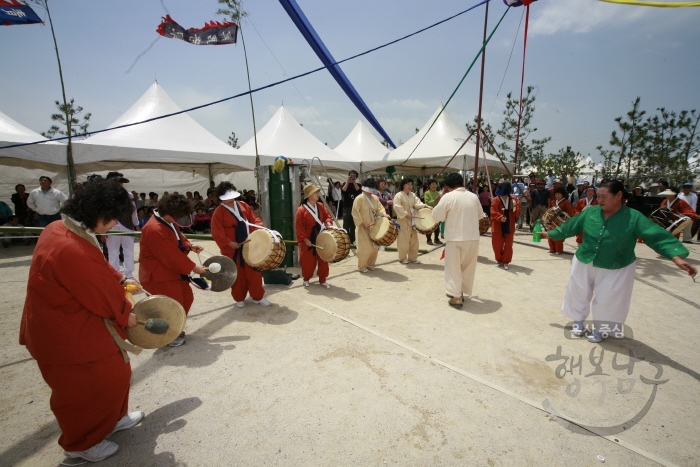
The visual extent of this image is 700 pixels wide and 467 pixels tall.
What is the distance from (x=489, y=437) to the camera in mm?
2279

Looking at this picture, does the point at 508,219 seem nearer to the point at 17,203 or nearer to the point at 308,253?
the point at 308,253

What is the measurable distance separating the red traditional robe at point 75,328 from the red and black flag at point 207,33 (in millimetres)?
6543

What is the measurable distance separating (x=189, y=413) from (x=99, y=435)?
59cm

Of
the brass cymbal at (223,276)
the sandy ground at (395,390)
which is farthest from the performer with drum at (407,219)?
the brass cymbal at (223,276)

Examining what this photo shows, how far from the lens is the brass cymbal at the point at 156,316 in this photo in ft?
7.37

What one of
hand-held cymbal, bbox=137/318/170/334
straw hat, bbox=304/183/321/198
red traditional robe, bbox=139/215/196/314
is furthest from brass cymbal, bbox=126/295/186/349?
straw hat, bbox=304/183/321/198

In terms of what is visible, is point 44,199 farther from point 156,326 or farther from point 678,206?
point 678,206

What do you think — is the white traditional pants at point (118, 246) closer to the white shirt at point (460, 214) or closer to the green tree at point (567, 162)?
the white shirt at point (460, 214)

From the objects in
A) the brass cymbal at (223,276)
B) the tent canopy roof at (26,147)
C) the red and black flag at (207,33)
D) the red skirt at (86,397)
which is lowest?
the red skirt at (86,397)

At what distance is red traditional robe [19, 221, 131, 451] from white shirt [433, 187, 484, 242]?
12.3ft

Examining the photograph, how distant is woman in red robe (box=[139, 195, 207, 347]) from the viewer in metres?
3.36

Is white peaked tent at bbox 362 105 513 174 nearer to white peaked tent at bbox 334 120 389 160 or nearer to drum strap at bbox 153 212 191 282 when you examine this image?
white peaked tent at bbox 334 120 389 160

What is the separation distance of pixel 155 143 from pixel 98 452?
33.4ft

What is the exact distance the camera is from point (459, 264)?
4664 mm
